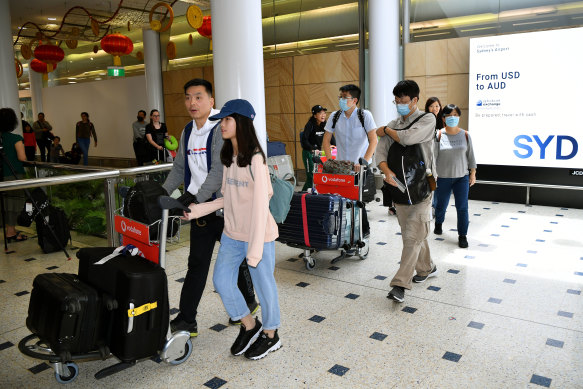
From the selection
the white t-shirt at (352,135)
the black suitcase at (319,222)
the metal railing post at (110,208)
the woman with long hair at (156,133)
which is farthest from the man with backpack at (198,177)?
the woman with long hair at (156,133)

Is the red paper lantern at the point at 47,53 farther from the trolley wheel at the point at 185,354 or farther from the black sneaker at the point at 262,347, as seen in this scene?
the black sneaker at the point at 262,347

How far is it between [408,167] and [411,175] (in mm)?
69

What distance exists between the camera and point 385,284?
4555 millimetres

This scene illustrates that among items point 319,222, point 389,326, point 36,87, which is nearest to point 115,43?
point 319,222

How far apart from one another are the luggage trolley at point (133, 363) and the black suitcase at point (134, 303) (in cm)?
7

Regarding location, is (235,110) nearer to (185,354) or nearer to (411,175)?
(185,354)

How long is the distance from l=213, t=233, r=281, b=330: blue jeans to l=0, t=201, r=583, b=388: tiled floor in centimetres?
36

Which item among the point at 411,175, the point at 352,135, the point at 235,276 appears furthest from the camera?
the point at 352,135

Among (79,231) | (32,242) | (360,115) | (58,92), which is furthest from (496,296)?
(58,92)

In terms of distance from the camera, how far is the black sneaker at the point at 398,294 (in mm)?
→ 4004

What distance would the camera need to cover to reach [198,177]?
10.8ft

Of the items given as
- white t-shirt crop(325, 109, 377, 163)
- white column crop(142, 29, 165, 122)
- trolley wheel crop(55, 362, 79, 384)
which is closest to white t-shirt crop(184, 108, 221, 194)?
trolley wheel crop(55, 362, 79, 384)

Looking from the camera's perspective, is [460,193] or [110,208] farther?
[460,193]

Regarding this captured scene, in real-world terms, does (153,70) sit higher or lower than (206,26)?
lower
